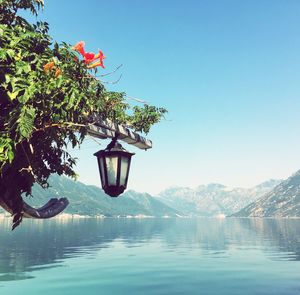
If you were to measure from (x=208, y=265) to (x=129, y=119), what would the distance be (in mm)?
60157

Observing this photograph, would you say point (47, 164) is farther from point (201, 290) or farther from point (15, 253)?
point (15, 253)

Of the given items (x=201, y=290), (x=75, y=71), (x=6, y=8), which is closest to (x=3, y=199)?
(x=75, y=71)

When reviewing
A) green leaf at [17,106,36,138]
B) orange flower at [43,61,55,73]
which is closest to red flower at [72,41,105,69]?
orange flower at [43,61,55,73]

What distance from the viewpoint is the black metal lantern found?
5461mm

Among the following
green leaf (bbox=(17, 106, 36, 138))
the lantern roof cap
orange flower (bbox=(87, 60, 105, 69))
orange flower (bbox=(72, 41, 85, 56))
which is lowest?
green leaf (bbox=(17, 106, 36, 138))

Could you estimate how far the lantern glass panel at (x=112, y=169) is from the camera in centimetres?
546

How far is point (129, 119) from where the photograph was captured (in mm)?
6906

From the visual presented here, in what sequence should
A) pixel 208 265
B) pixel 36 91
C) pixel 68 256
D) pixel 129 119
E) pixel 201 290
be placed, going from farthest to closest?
1. pixel 68 256
2. pixel 208 265
3. pixel 201 290
4. pixel 129 119
5. pixel 36 91

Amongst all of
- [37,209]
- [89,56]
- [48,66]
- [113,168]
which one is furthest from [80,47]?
[37,209]

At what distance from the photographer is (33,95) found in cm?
412

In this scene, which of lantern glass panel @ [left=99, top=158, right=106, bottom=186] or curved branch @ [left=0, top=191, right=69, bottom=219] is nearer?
curved branch @ [left=0, top=191, right=69, bottom=219]

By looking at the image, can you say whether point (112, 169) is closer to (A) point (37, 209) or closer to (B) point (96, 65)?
(A) point (37, 209)

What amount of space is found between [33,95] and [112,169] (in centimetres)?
181

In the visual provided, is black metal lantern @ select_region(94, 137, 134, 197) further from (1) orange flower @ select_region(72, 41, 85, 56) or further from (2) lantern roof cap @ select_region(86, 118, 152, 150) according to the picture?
(1) orange flower @ select_region(72, 41, 85, 56)
